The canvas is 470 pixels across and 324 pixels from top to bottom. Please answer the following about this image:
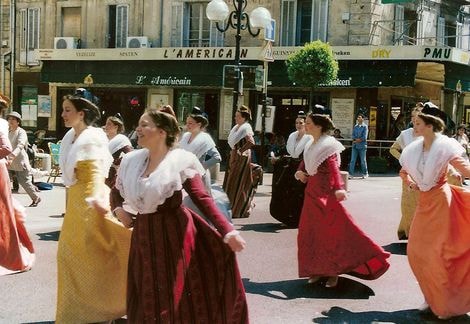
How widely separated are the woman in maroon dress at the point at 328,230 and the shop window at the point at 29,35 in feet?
81.8

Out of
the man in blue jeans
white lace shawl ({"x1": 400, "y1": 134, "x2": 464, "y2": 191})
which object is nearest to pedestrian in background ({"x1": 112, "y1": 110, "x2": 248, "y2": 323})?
white lace shawl ({"x1": 400, "y1": 134, "x2": 464, "y2": 191})

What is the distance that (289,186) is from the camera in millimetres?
10664

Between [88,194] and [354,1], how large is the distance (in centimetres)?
2052

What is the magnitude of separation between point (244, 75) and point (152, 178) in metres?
Result: 13.2

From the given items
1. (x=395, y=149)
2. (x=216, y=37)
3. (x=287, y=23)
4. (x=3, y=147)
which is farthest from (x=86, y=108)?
(x=216, y=37)

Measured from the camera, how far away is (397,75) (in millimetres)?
23094

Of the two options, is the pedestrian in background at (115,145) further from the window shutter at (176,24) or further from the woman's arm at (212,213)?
the window shutter at (176,24)

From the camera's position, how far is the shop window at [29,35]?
30.0 metres

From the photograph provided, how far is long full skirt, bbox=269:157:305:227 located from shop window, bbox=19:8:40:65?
70.3ft

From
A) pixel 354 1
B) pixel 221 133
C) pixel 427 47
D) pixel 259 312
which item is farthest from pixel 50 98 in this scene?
pixel 259 312

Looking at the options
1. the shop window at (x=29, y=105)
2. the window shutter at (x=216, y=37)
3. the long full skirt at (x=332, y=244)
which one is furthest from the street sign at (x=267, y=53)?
the shop window at (x=29, y=105)

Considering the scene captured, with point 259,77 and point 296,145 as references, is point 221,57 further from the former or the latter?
point 296,145

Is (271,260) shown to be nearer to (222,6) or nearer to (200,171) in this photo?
(200,171)

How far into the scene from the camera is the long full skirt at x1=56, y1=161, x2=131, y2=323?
16.5 feet
